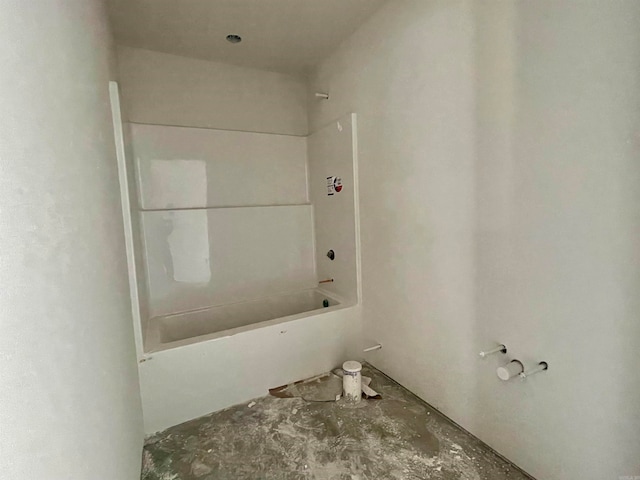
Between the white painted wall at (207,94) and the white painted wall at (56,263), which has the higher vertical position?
the white painted wall at (207,94)

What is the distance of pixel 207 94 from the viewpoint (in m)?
2.60

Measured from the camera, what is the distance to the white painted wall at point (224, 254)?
2.43m

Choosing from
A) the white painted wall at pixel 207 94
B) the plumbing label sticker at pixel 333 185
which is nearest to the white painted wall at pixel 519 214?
the plumbing label sticker at pixel 333 185

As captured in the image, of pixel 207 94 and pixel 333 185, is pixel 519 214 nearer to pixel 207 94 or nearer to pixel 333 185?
pixel 333 185

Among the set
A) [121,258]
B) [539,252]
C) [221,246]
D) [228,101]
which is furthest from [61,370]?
[228,101]

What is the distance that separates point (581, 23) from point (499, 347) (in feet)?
4.31

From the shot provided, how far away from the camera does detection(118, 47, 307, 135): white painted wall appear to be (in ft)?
7.72

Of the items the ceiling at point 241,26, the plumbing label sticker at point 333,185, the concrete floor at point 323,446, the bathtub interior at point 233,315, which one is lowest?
the concrete floor at point 323,446

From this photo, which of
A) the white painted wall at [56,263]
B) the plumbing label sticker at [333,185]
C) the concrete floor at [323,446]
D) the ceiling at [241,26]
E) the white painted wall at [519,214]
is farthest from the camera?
the plumbing label sticker at [333,185]

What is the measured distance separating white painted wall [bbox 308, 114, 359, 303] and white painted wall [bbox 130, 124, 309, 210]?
25 centimetres

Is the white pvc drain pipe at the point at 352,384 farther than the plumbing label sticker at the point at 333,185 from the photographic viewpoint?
No

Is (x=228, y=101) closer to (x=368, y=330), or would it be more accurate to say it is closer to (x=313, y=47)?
(x=313, y=47)

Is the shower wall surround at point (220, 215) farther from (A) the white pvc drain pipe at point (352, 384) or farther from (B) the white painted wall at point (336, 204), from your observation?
(A) the white pvc drain pipe at point (352, 384)

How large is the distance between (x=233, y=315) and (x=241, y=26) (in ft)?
7.34
